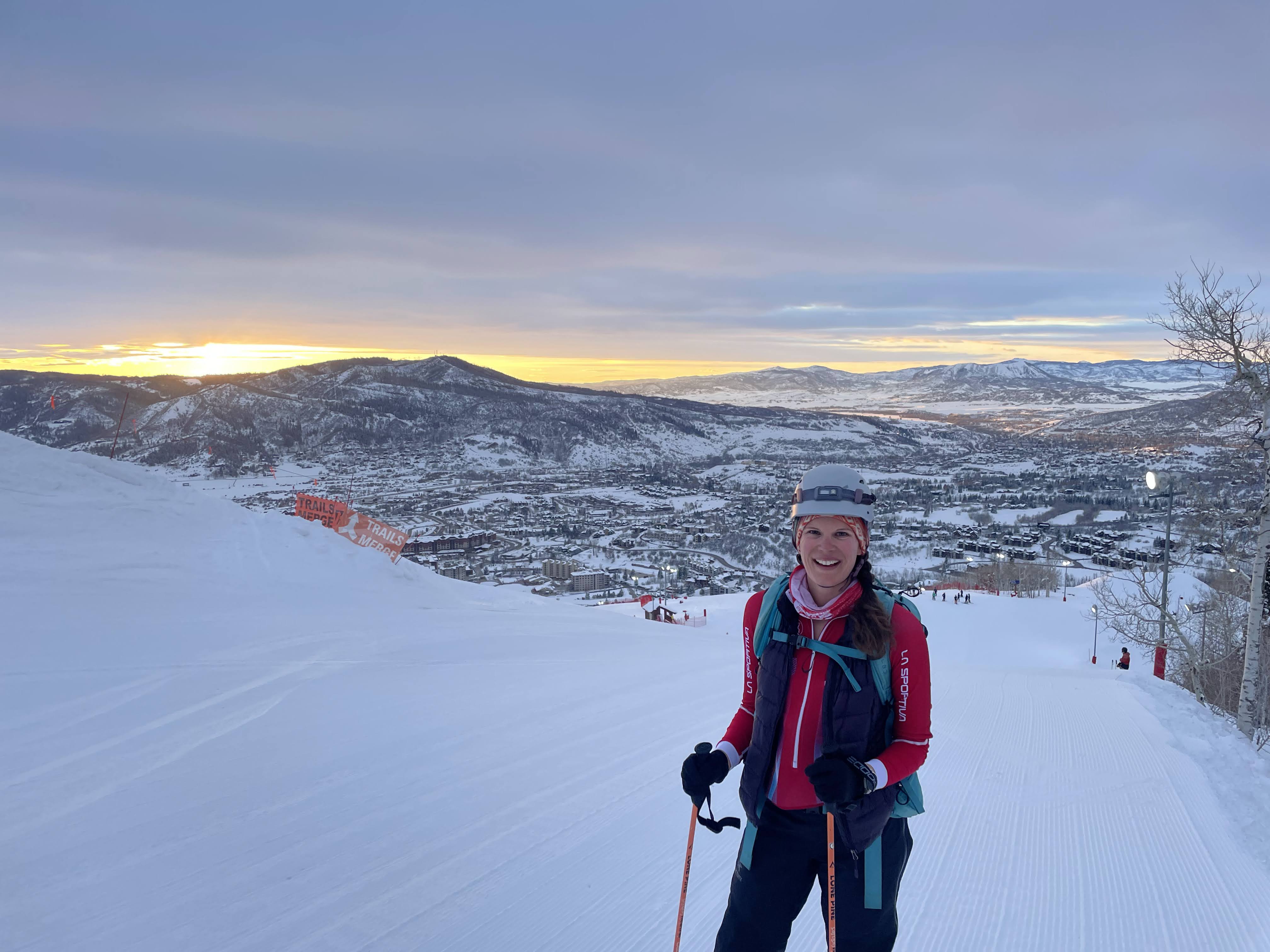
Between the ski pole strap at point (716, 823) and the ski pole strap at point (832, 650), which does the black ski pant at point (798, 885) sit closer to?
the ski pole strap at point (716, 823)

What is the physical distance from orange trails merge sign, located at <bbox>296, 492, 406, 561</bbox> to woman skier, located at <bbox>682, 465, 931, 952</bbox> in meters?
12.0

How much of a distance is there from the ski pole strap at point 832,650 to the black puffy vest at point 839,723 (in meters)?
0.01

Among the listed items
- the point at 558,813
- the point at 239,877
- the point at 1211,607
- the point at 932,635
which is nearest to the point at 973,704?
the point at 558,813

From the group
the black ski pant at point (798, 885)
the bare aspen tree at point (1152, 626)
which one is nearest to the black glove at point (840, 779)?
the black ski pant at point (798, 885)

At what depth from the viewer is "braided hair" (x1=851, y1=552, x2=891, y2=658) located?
2.22 m

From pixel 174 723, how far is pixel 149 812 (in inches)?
56.9

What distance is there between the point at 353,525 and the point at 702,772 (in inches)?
578

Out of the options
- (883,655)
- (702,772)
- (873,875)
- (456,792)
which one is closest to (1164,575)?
(456,792)

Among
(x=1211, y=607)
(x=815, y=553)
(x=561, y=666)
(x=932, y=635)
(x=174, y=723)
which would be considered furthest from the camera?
(x=932, y=635)

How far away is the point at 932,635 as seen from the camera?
19.5 meters

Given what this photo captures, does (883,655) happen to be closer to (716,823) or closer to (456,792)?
(716,823)

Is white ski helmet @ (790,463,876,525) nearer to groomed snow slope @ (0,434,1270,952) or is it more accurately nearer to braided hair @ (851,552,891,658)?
braided hair @ (851,552,891,658)

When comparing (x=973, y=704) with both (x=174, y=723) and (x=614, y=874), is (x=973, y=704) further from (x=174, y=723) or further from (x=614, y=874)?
(x=174, y=723)

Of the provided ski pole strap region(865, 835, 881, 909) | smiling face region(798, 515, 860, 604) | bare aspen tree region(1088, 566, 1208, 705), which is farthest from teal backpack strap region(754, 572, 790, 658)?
bare aspen tree region(1088, 566, 1208, 705)
